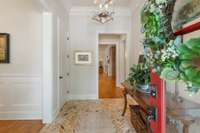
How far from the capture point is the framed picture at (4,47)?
4.61 m

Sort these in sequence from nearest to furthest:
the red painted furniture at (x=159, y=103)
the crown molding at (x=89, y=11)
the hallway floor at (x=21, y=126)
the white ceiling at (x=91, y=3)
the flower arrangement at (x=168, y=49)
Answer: the flower arrangement at (x=168, y=49) < the red painted furniture at (x=159, y=103) < the hallway floor at (x=21, y=126) < the white ceiling at (x=91, y=3) < the crown molding at (x=89, y=11)

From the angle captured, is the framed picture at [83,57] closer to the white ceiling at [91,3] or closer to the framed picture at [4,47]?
the white ceiling at [91,3]

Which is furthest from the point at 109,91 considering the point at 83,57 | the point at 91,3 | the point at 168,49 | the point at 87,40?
the point at 168,49

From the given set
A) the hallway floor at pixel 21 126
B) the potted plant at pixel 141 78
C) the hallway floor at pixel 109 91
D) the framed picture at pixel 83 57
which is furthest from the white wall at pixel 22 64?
the hallway floor at pixel 109 91

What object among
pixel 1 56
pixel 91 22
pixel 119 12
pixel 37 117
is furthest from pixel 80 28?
pixel 37 117

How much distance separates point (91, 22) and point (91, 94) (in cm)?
246

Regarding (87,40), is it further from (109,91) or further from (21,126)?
(21,126)

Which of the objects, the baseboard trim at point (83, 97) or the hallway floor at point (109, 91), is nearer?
the baseboard trim at point (83, 97)

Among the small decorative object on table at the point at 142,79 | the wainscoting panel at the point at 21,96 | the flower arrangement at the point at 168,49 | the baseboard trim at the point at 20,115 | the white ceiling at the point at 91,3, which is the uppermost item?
the white ceiling at the point at 91,3

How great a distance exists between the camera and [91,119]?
15.2 ft

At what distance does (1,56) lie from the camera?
464 cm

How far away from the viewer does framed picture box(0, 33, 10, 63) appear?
4.61 m

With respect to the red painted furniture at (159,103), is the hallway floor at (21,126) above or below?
below

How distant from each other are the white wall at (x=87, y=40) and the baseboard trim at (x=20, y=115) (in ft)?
7.13
